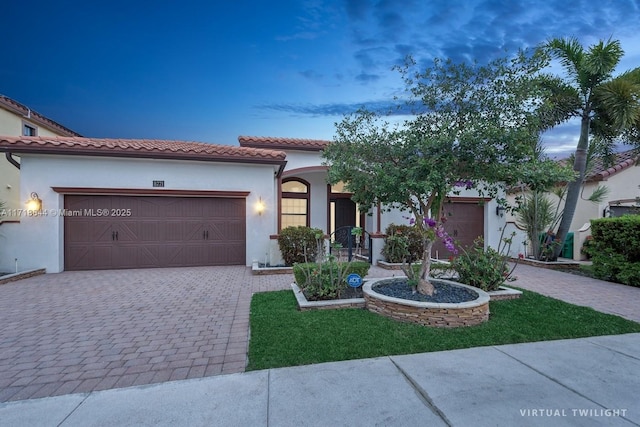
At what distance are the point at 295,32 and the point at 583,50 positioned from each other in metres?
8.96

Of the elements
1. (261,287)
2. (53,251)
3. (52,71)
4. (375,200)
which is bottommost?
(261,287)

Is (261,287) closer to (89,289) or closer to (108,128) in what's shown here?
(89,289)

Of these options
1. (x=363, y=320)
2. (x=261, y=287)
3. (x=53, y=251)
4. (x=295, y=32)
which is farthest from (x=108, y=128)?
(x=363, y=320)

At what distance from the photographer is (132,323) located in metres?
4.74

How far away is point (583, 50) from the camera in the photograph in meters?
9.05

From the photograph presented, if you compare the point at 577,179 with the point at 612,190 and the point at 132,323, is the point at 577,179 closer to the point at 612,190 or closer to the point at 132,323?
the point at 612,190

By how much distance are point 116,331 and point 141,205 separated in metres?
6.06

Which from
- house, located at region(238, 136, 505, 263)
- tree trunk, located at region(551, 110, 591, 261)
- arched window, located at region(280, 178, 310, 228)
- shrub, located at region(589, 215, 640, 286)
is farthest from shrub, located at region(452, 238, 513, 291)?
arched window, located at region(280, 178, 310, 228)

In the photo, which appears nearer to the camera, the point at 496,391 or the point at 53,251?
the point at 496,391

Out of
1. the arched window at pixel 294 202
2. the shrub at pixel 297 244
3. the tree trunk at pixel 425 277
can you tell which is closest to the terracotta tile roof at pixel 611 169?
the tree trunk at pixel 425 277

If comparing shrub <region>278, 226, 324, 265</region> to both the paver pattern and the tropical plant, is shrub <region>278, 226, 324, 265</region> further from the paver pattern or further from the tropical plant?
the tropical plant

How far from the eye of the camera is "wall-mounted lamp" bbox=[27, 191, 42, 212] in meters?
8.46

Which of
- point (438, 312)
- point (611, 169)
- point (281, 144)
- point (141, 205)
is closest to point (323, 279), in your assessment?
point (438, 312)

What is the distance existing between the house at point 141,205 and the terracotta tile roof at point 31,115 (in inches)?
285
